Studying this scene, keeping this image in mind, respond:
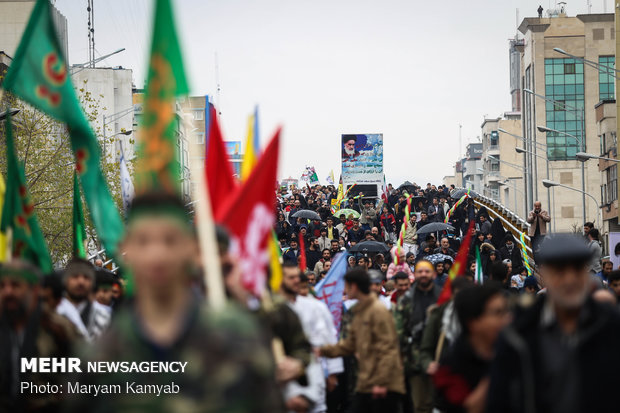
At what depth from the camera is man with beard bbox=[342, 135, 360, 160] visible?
6066 cm

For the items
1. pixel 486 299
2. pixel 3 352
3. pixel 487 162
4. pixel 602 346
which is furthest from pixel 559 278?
pixel 487 162

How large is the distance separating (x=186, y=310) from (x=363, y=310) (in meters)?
7.07

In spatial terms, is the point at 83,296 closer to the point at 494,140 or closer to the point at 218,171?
the point at 218,171

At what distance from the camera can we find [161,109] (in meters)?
4.58

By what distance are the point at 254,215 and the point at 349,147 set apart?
183 ft

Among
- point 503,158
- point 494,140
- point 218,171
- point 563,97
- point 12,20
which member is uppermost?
point 12,20

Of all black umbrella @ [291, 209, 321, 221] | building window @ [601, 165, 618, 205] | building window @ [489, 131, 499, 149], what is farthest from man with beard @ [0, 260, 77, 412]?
building window @ [489, 131, 499, 149]

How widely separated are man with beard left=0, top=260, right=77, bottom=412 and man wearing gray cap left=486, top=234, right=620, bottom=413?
3.04 meters

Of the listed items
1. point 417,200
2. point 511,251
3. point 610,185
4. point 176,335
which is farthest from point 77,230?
point 610,185

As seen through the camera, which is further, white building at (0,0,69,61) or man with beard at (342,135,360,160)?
white building at (0,0,69,61)

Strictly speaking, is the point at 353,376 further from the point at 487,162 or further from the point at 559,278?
the point at 487,162

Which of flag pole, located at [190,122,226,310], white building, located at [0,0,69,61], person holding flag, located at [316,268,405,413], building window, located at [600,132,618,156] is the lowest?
person holding flag, located at [316,268,405,413]

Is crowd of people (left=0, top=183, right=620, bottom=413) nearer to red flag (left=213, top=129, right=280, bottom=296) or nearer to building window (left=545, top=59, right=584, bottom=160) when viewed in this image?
red flag (left=213, top=129, right=280, bottom=296)

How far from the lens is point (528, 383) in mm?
4688
